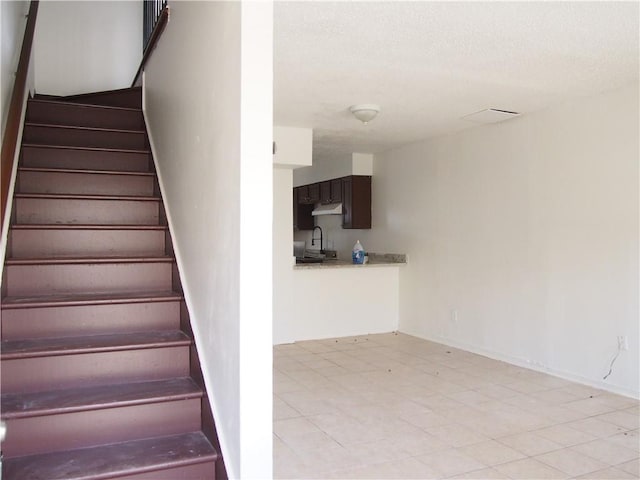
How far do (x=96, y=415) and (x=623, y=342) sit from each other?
3611mm

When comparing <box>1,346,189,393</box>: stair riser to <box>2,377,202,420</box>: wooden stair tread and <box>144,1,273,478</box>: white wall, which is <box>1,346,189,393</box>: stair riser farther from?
<box>144,1,273,478</box>: white wall

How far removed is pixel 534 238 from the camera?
4.55 m

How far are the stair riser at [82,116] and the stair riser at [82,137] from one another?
221mm

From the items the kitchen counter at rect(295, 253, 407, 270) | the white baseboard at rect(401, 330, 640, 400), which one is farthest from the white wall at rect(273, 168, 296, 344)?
the white baseboard at rect(401, 330, 640, 400)

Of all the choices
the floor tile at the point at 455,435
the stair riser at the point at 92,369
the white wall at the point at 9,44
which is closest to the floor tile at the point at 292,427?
the floor tile at the point at 455,435

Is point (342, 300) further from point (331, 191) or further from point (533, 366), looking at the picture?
point (533, 366)

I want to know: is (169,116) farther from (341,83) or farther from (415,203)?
(415,203)

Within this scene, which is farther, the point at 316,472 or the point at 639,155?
the point at 639,155

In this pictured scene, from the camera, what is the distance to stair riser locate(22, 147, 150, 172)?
11.5 feet

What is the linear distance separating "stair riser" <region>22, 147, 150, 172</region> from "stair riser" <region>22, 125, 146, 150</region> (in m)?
0.25

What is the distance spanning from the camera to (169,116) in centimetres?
326

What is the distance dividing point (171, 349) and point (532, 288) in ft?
11.0

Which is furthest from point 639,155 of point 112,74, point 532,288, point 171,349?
point 112,74

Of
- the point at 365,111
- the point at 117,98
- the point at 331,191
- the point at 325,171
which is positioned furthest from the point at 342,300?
the point at 117,98
